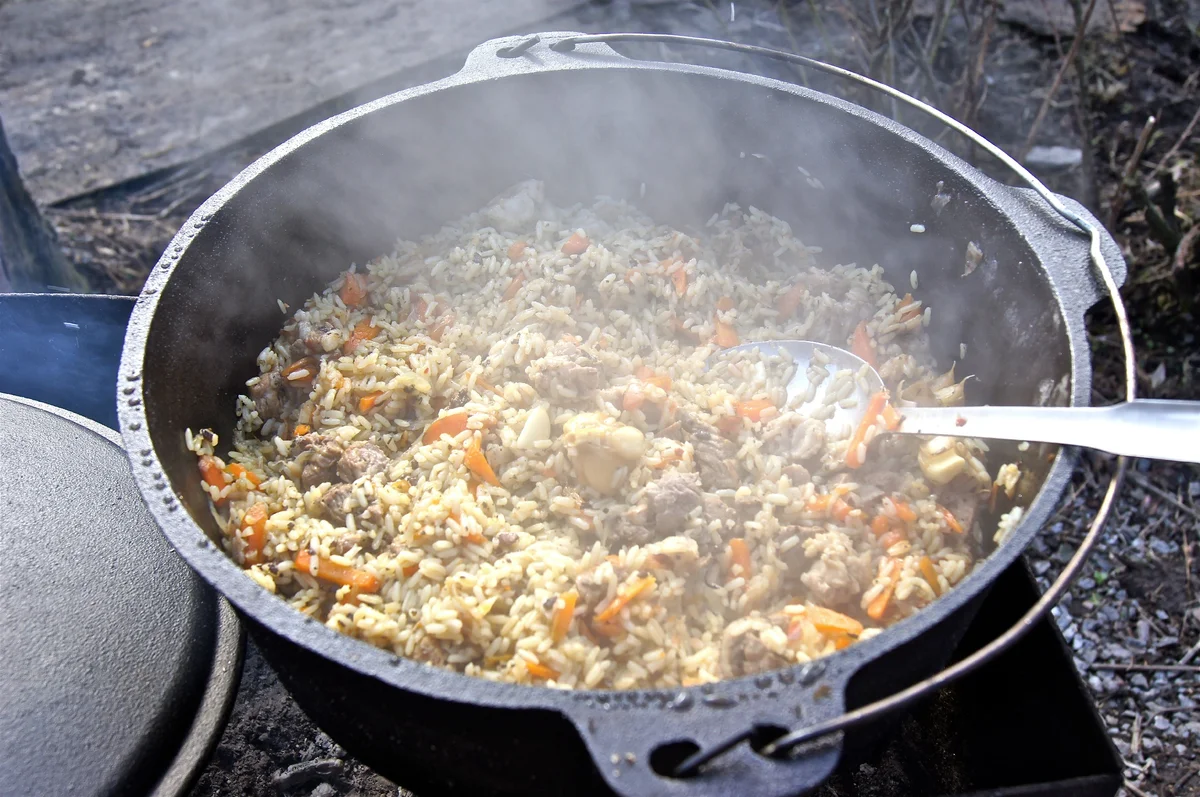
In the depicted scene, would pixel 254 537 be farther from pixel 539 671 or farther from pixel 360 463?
pixel 539 671

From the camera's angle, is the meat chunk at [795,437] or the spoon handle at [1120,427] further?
the meat chunk at [795,437]

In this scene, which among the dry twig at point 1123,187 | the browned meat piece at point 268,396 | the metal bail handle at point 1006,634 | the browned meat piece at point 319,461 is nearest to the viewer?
the metal bail handle at point 1006,634

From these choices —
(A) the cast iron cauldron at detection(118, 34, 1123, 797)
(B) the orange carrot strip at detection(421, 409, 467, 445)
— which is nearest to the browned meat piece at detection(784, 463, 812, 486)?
(A) the cast iron cauldron at detection(118, 34, 1123, 797)

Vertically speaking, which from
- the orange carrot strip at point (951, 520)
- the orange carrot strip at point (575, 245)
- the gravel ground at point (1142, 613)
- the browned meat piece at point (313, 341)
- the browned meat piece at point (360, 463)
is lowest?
the gravel ground at point (1142, 613)

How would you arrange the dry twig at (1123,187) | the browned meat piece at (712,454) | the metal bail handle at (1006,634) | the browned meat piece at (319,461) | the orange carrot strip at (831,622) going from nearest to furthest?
the metal bail handle at (1006,634), the orange carrot strip at (831,622), the browned meat piece at (712,454), the browned meat piece at (319,461), the dry twig at (1123,187)

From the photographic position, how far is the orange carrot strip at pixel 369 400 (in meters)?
3.10

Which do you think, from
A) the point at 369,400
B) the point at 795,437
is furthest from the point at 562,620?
the point at 369,400

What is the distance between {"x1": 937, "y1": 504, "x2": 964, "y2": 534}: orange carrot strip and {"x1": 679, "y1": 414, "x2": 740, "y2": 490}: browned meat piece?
669 mm

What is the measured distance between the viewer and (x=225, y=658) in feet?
8.16

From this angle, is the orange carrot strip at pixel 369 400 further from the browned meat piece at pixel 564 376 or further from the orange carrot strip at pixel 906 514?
the orange carrot strip at pixel 906 514

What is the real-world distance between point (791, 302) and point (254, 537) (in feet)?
7.41

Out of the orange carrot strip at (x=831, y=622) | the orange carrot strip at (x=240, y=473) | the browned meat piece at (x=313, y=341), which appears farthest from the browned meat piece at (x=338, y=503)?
the orange carrot strip at (x=831, y=622)

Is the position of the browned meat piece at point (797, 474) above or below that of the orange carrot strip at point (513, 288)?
below

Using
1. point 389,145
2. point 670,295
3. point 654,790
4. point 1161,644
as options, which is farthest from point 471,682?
point 1161,644
